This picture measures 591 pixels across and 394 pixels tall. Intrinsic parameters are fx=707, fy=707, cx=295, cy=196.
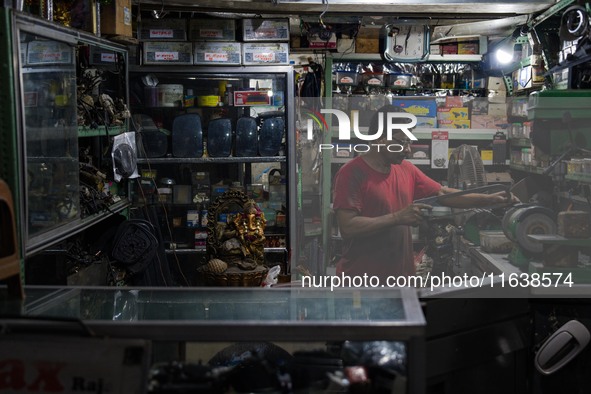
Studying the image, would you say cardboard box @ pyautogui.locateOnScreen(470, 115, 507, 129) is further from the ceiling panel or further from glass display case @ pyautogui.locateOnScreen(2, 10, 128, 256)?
glass display case @ pyautogui.locateOnScreen(2, 10, 128, 256)

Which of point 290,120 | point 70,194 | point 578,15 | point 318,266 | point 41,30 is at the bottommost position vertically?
point 318,266

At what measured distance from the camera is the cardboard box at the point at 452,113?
604cm

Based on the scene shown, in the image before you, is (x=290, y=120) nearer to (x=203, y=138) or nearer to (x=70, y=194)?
(x=203, y=138)

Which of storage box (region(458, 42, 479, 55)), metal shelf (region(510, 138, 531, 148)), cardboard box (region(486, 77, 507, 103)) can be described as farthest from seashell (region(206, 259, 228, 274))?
storage box (region(458, 42, 479, 55))

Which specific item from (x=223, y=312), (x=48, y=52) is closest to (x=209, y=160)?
(x=48, y=52)

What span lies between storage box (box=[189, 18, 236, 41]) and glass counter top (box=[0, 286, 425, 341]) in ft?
11.7

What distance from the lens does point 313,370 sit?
5.43 ft

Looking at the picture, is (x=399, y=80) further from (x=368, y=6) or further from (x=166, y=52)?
(x=166, y=52)

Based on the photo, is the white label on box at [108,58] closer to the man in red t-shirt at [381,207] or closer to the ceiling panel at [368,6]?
the ceiling panel at [368,6]

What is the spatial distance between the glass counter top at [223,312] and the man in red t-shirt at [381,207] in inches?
109

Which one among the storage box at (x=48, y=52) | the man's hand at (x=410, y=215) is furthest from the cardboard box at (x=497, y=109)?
the storage box at (x=48, y=52)

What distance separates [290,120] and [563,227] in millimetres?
2242

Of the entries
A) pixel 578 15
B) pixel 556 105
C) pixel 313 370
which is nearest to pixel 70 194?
pixel 313 370

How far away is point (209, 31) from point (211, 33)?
2 cm
